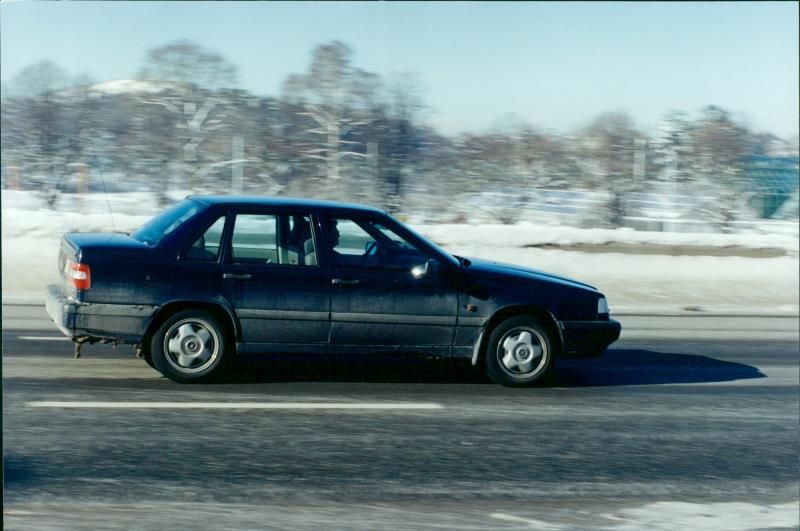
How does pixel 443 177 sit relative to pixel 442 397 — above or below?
above

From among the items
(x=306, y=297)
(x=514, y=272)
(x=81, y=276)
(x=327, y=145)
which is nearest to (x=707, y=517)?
(x=514, y=272)

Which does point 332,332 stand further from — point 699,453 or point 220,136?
point 220,136

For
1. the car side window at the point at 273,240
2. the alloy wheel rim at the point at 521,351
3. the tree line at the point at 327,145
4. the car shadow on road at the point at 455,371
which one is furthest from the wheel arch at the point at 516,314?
the tree line at the point at 327,145

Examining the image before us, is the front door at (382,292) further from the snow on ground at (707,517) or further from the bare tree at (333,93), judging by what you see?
the bare tree at (333,93)

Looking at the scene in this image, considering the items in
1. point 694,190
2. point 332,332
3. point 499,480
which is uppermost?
point 694,190

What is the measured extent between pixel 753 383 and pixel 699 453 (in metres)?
3.18

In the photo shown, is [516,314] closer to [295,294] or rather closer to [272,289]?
[295,294]

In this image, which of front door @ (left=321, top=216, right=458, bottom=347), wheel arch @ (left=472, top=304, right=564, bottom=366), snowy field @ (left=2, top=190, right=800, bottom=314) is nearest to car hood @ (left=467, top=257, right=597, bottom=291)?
wheel arch @ (left=472, top=304, right=564, bottom=366)

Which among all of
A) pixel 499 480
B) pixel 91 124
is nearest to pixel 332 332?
pixel 499 480

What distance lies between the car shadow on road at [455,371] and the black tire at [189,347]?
303 mm

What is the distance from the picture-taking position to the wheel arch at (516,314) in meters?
8.79

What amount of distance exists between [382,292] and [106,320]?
2.11 m

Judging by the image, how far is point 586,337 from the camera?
354 inches

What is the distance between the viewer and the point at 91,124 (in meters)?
25.0
